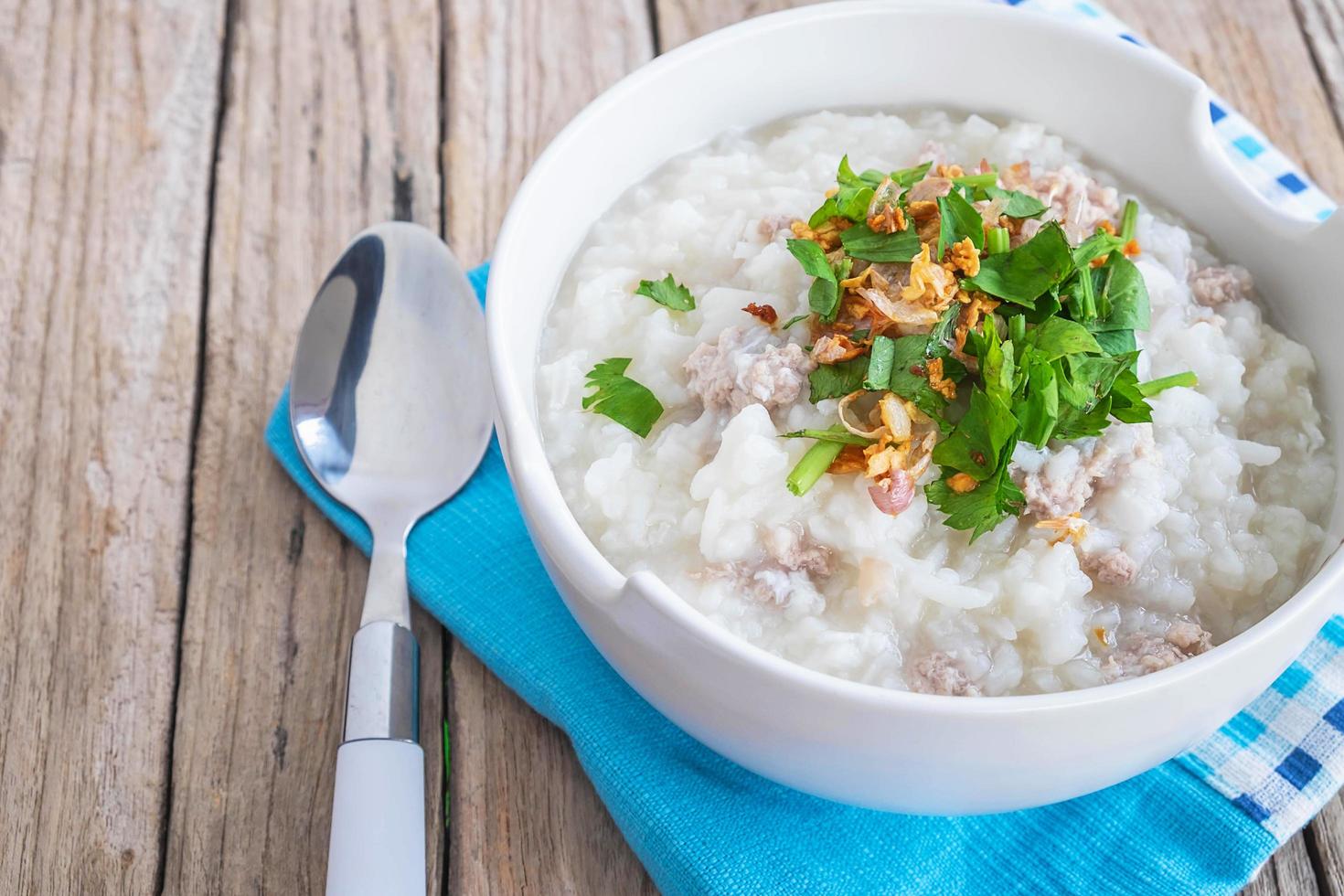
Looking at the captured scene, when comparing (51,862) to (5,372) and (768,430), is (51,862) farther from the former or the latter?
(768,430)

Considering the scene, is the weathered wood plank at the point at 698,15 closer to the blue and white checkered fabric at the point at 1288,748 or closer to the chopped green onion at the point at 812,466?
the chopped green onion at the point at 812,466

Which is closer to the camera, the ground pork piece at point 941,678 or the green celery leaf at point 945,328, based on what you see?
the ground pork piece at point 941,678

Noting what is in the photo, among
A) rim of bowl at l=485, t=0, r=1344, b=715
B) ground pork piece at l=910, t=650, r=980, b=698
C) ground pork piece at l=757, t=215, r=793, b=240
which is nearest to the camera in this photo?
rim of bowl at l=485, t=0, r=1344, b=715

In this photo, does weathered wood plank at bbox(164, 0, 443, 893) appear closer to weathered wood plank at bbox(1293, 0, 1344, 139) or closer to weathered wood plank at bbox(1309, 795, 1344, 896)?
weathered wood plank at bbox(1309, 795, 1344, 896)

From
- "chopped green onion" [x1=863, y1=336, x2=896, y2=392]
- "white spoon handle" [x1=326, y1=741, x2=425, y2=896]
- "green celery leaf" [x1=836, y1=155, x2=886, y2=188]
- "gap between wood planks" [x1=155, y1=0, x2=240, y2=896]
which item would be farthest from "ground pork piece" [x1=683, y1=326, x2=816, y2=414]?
"gap between wood planks" [x1=155, y1=0, x2=240, y2=896]

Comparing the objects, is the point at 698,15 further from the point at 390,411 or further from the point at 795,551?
the point at 795,551

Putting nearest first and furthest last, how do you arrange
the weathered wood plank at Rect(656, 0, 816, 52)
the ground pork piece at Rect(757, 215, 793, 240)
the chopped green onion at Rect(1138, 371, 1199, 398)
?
the chopped green onion at Rect(1138, 371, 1199, 398) → the ground pork piece at Rect(757, 215, 793, 240) → the weathered wood plank at Rect(656, 0, 816, 52)

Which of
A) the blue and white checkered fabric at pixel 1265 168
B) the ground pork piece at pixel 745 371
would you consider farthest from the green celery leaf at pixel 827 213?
the blue and white checkered fabric at pixel 1265 168
